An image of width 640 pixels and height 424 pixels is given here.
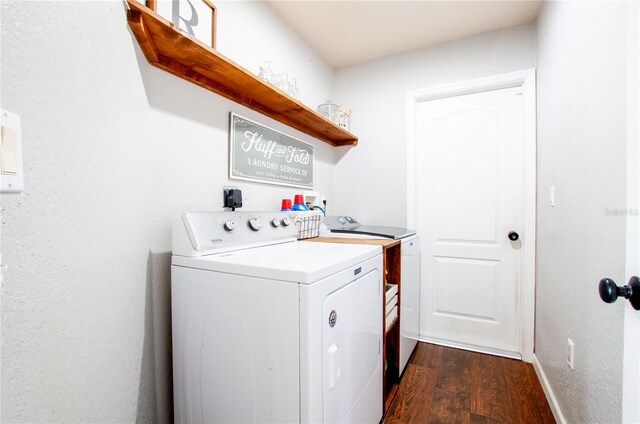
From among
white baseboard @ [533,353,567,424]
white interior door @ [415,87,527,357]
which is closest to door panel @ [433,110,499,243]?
white interior door @ [415,87,527,357]

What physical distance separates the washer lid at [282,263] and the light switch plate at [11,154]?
0.50 metres

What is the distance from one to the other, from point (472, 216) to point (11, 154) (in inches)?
98.1

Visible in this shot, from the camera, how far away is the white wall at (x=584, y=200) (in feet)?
2.94

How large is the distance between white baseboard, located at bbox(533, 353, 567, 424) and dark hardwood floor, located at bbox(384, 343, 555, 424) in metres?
0.03

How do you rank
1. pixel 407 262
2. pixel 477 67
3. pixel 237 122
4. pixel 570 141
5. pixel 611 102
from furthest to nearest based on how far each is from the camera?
pixel 477 67
pixel 407 262
pixel 237 122
pixel 570 141
pixel 611 102

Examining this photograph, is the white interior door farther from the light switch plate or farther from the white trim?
the light switch plate

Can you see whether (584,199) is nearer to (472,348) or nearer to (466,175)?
(466,175)

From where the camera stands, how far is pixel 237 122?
155 centimetres

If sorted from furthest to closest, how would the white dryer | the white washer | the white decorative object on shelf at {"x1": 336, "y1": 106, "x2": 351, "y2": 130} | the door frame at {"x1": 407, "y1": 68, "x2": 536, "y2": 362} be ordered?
the white decorative object on shelf at {"x1": 336, "y1": 106, "x2": 351, "y2": 130} < the door frame at {"x1": 407, "y1": 68, "x2": 536, "y2": 362} < the white dryer < the white washer

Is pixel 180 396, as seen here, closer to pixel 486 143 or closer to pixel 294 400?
pixel 294 400

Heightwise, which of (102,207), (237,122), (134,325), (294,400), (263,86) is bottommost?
(294,400)

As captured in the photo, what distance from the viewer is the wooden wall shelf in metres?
0.99

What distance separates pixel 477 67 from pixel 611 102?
4.92 feet

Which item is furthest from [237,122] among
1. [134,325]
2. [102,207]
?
[134,325]
